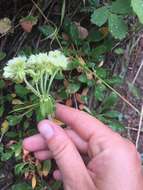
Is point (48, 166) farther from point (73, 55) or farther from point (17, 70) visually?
point (17, 70)

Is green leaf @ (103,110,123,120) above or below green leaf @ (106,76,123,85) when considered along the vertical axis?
below

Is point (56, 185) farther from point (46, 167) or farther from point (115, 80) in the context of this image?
point (115, 80)

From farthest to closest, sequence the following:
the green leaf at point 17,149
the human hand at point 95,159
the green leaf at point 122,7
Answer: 1. the green leaf at point 17,149
2. the green leaf at point 122,7
3. the human hand at point 95,159

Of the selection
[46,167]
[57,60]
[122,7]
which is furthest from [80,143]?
[122,7]

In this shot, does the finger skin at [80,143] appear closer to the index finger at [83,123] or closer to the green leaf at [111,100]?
the index finger at [83,123]

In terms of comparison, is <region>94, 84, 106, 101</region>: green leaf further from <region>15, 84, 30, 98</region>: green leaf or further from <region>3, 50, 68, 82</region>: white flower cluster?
A: <region>3, 50, 68, 82</region>: white flower cluster

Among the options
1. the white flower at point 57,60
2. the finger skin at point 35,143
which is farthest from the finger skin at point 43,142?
the white flower at point 57,60

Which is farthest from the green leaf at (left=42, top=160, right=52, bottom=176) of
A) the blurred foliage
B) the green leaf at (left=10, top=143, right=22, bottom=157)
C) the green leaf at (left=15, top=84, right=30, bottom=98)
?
the green leaf at (left=15, top=84, right=30, bottom=98)
